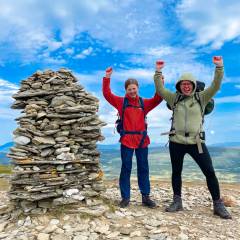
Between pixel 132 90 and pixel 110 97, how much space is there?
82cm

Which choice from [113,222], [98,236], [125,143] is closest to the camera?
[98,236]

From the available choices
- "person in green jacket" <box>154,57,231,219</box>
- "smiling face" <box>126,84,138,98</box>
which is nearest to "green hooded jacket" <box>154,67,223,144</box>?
"person in green jacket" <box>154,57,231,219</box>

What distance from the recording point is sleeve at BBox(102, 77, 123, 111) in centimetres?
1277

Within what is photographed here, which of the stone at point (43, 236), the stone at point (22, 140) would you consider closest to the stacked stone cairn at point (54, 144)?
the stone at point (22, 140)

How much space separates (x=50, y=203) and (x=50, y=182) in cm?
68

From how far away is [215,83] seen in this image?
11.8m

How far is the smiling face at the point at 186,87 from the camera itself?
11820 millimetres

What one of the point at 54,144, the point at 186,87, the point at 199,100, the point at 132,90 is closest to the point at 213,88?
the point at 199,100

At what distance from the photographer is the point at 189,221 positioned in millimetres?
12367

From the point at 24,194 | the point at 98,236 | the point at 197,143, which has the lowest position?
the point at 98,236

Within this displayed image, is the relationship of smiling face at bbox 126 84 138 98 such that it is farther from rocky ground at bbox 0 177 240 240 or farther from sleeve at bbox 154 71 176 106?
rocky ground at bbox 0 177 240 240

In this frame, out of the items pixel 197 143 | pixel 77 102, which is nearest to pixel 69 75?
pixel 77 102

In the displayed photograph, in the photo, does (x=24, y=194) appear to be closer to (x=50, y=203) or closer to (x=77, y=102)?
(x=50, y=203)

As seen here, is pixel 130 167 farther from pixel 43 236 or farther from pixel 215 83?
pixel 215 83
